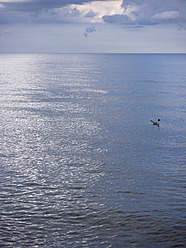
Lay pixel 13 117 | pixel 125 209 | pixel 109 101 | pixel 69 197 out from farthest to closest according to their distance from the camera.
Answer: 1. pixel 109 101
2. pixel 13 117
3. pixel 69 197
4. pixel 125 209

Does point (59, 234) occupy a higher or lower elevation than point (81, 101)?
lower

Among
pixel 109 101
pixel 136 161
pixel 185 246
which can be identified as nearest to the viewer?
pixel 185 246

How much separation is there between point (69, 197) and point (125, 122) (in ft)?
95.9

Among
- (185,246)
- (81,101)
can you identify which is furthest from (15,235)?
(81,101)

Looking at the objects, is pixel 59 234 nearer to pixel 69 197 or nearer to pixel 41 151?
pixel 69 197

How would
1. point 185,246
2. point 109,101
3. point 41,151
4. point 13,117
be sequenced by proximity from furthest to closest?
point 109,101
point 13,117
point 41,151
point 185,246

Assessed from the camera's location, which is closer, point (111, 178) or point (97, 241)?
point (97, 241)

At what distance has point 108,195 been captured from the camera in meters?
27.9

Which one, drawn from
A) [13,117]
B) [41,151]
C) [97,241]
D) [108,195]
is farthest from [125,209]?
[13,117]

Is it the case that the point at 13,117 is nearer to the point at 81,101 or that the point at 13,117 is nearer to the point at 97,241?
the point at 81,101

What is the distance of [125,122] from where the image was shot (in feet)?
180

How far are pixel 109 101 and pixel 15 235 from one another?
55.5 m

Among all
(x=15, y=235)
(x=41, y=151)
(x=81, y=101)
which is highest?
(x=81, y=101)

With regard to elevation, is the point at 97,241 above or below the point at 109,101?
below
